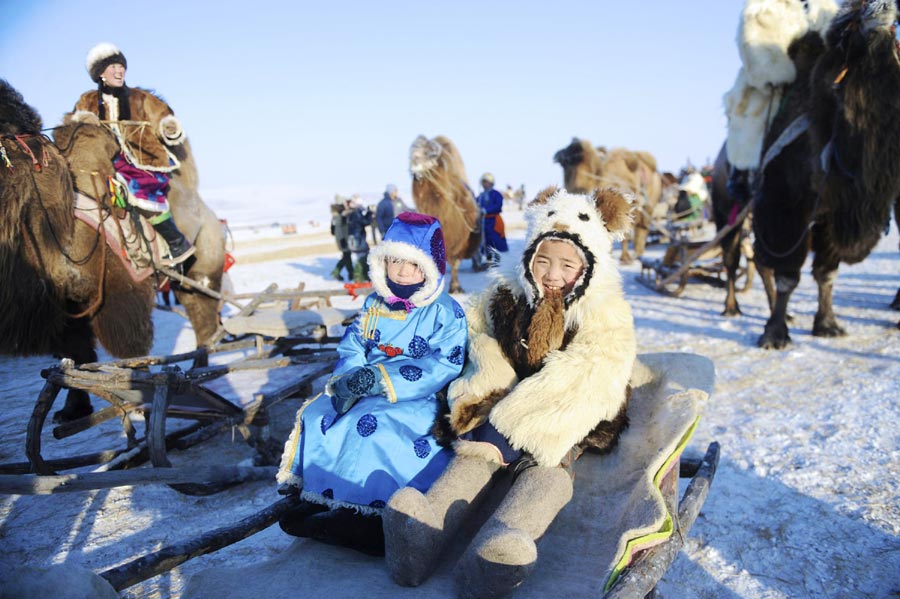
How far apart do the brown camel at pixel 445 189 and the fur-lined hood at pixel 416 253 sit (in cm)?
625

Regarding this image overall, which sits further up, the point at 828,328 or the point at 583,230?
the point at 583,230

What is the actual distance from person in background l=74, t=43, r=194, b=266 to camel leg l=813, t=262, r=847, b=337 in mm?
6204

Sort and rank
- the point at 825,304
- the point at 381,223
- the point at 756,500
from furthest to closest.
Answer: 1. the point at 381,223
2. the point at 825,304
3. the point at 756,500

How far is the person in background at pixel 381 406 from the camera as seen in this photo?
2.14 metres

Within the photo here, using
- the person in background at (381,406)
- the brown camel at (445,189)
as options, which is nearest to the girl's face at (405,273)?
the person in background at (381,406)

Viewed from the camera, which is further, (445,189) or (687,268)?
(445,189)

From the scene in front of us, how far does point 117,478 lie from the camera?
2324 millimetres

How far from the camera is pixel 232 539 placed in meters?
1.92

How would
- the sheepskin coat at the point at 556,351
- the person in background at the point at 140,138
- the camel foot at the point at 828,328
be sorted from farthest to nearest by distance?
1. the camel foot at the point at 828,328
2. the person in background at the point at 140,138
3. the sheepskin coat at the point at 556,351

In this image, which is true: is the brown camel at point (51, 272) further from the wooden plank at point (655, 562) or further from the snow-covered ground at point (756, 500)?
the wooden plank at point (655, 562)

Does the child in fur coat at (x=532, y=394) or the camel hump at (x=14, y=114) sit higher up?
the camel hump at (x=14, y=114)

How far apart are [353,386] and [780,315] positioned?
16.2ft

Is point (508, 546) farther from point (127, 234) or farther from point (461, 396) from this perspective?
point (127, 234)

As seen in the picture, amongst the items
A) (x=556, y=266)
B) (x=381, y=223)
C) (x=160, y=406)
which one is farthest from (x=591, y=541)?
(x=381, y=223)
